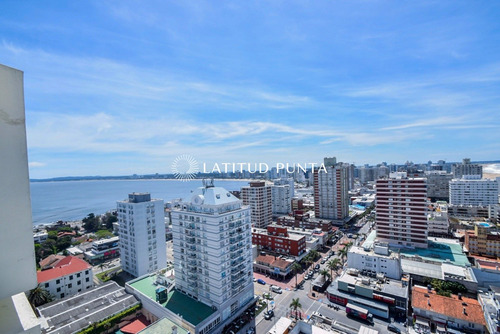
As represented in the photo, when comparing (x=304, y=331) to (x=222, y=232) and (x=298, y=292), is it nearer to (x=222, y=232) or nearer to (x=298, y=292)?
(x=298, y=292)

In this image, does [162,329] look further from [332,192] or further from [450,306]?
[332,192]

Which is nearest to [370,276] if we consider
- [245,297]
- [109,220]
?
[245,297]

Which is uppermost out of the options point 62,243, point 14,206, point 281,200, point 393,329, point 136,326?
point 14,206

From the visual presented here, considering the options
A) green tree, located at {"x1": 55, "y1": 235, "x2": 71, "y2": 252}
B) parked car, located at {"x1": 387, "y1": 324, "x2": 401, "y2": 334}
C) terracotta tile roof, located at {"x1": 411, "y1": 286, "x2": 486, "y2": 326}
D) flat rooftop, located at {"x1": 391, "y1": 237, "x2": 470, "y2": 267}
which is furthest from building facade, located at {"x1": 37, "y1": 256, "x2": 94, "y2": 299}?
flat rooftop, located at {"x1": 391, "y1": 237, "x2": 470, "y2": 267}

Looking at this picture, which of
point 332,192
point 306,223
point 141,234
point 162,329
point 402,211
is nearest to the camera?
point 162,329

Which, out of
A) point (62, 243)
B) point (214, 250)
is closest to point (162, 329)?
point (214, 250)

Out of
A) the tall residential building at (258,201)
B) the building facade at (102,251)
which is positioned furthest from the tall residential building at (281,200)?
the building facade at (102,251)

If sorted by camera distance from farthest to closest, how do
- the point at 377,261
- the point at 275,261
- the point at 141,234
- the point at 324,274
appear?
the point at 275,261
the point at 141,234
the point at 377,261
the point at 324,274

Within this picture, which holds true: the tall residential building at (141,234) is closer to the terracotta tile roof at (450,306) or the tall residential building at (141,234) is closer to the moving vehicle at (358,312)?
the moving vehicle at (358,312)
